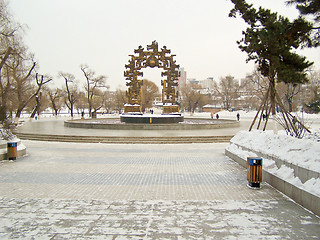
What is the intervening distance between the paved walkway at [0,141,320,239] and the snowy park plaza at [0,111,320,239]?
0.02m

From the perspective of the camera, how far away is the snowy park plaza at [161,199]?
175 inches

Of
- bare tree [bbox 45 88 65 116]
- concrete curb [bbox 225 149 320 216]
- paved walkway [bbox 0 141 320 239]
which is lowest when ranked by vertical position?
paved walkway [bbox 0 141 320 239]

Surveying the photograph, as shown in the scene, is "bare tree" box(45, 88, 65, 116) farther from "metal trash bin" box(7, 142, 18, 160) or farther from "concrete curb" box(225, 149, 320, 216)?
"concrete curb" box(225, 149, 320, 216)

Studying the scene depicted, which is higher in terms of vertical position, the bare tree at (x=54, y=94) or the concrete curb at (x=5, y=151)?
the bare tree at (x=54, y=94)

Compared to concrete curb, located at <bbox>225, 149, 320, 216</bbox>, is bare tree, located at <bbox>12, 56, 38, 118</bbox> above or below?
above

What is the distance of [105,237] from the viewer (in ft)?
13.8

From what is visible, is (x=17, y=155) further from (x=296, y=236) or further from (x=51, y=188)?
(x=296, y=236)

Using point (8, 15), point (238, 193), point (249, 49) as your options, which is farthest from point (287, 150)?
Answer: point (8, 15)

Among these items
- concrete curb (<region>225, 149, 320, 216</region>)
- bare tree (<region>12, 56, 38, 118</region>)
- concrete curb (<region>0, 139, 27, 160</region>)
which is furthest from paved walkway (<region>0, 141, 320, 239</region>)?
bare tree (<region>12, 56, 38, 118</region>)

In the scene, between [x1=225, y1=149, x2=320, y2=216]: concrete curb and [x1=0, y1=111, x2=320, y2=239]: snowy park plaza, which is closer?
[x1=0, y1=111, x2=320, y2=239]: snowy park plaza

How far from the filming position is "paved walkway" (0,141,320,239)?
441 cm

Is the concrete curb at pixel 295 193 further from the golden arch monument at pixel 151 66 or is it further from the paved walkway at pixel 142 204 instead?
the golden arch monument at pixel 151 66

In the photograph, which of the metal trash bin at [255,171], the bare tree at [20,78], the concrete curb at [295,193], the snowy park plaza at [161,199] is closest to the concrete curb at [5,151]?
the snowy park plaza at [161,199]

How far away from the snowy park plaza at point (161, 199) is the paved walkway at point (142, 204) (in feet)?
0.06
